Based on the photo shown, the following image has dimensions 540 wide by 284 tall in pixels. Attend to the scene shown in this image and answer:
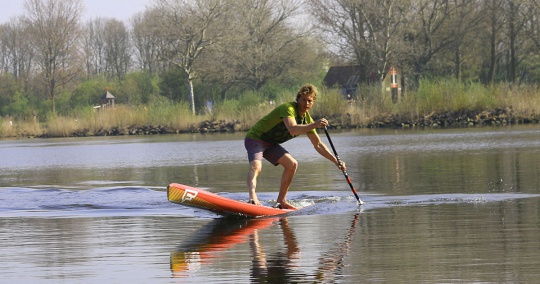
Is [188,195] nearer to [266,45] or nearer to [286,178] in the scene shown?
[286,178]

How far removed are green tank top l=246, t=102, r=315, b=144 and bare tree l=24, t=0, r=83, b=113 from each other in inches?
2465

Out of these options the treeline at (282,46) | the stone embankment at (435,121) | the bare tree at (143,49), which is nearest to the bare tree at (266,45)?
the treeline at (282,46)

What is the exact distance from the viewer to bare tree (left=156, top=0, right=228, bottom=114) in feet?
211

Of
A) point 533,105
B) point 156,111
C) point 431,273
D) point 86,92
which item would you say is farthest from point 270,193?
point 86,92

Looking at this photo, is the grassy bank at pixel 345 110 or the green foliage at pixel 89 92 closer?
the grassy bank at pixel 345 110

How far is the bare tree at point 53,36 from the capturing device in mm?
74438

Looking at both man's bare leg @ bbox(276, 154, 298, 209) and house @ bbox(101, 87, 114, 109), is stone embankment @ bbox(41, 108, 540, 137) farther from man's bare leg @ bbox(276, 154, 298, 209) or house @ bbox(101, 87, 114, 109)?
house @ bbox(101, 87, 114, 109)

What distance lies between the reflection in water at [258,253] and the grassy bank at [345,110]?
33.1 m

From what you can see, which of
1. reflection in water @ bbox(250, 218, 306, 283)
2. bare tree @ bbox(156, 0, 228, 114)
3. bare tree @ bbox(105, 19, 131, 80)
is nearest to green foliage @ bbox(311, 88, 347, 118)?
bare tree @ bbox(156, 0, 228, 114)

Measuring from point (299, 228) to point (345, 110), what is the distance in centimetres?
3605

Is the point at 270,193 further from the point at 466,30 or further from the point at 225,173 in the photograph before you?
the point at 466,30

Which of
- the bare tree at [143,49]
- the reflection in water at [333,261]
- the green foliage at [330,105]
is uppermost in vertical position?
the bare tree at [143,49]

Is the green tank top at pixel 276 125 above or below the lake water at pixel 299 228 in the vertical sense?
above

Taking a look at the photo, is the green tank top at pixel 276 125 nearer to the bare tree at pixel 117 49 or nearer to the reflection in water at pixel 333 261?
the reflection in water at pixel 333 261
